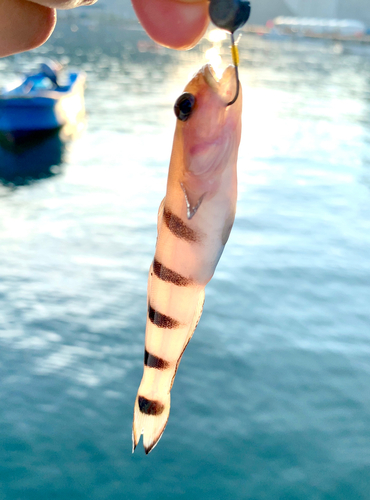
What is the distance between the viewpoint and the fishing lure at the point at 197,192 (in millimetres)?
1779

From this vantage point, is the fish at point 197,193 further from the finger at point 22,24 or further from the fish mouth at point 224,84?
the finger at point 22,24

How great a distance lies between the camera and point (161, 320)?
197 cm

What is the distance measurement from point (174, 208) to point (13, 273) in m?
9.88

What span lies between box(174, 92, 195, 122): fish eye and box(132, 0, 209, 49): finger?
214 millimetres

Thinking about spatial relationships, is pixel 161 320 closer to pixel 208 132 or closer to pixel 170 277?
pixel 170 277

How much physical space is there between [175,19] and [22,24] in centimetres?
75

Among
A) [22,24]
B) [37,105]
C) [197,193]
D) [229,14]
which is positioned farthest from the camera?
[37,105]

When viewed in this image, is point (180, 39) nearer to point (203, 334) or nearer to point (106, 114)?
point (203, 334)

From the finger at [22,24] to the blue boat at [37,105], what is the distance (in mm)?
18334

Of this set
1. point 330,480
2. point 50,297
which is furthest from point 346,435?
point 50,297

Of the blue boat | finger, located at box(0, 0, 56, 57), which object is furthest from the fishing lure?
the blue boat

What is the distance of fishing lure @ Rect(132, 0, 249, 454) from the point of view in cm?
178

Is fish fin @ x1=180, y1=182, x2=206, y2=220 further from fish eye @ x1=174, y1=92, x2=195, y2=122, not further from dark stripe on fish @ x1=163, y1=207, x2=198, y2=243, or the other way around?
fish eye @ x1=174, y1=92, x2=195, y2=122

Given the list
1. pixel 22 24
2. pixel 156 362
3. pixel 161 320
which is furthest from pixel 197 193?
pixel 22 24
